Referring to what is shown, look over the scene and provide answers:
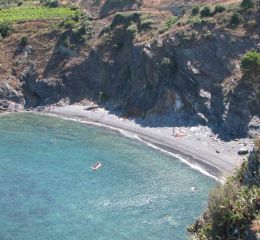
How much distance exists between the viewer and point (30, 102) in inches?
3962

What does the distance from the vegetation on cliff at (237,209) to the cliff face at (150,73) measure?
4448cm

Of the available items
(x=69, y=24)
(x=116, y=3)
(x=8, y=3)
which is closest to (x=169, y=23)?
(x=116, y=3)

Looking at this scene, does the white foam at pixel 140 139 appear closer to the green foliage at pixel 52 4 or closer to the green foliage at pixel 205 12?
the green foliage at pixel 205 12

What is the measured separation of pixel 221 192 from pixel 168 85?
2239 inches

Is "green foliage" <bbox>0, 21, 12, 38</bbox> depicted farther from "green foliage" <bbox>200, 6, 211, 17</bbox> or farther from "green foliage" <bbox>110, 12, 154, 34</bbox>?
"green foliage" <bbox>200, 6, 211, 17</bbox>

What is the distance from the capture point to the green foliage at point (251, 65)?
7844cm

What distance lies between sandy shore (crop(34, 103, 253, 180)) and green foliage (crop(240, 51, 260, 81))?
1029cm

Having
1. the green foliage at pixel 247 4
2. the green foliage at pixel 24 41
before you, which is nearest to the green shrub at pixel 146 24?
the green foliage at pixel 247 4

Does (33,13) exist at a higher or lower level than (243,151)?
higher

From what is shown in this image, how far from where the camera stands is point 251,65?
3120 inches

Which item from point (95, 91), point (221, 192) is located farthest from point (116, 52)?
point (221, 192)

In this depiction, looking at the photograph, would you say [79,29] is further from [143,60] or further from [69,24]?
[143,60]

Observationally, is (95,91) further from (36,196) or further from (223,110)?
(36,196)

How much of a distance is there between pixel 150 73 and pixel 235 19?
649 inches
